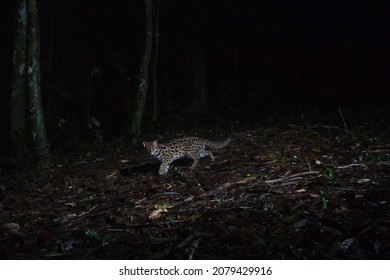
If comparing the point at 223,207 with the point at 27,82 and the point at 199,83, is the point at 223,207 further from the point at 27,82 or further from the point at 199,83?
the point at 199,83

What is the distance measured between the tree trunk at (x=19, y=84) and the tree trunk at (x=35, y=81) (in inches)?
24.0

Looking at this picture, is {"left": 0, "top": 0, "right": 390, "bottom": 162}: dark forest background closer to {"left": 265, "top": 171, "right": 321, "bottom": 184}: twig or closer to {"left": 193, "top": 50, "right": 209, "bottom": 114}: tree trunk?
{"left": 193, "top": 50, "right": 209, "bottom": 114}: tree trunk

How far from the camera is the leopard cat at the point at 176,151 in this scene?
8516 millimetres

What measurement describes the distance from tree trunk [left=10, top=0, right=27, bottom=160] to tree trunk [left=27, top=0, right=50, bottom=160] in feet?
2.00

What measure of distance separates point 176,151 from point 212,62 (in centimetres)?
1850

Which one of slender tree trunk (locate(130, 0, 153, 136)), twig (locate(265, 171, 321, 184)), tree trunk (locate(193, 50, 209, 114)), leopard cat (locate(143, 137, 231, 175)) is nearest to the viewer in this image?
twig (locate(265, 171, 321, 184))

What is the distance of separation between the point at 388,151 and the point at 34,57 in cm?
821

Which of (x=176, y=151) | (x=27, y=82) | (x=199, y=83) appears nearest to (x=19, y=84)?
(x=27, y=82)

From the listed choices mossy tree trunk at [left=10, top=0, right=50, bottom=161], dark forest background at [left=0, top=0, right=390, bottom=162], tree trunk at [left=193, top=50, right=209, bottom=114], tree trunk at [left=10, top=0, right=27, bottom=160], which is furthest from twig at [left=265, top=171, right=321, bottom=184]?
tree trunk at [left=193, top=50, right=209, bottom=114]

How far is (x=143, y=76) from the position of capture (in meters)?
14.4

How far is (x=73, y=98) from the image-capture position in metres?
15.9

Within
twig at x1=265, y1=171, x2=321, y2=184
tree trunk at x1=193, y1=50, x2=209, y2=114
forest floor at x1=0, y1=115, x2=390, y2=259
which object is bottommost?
forest floor at x1=0, y1=115, x2=390, y2=259

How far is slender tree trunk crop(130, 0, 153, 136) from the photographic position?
557 inches

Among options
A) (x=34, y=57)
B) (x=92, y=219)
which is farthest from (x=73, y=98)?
(x=92, y=219)
